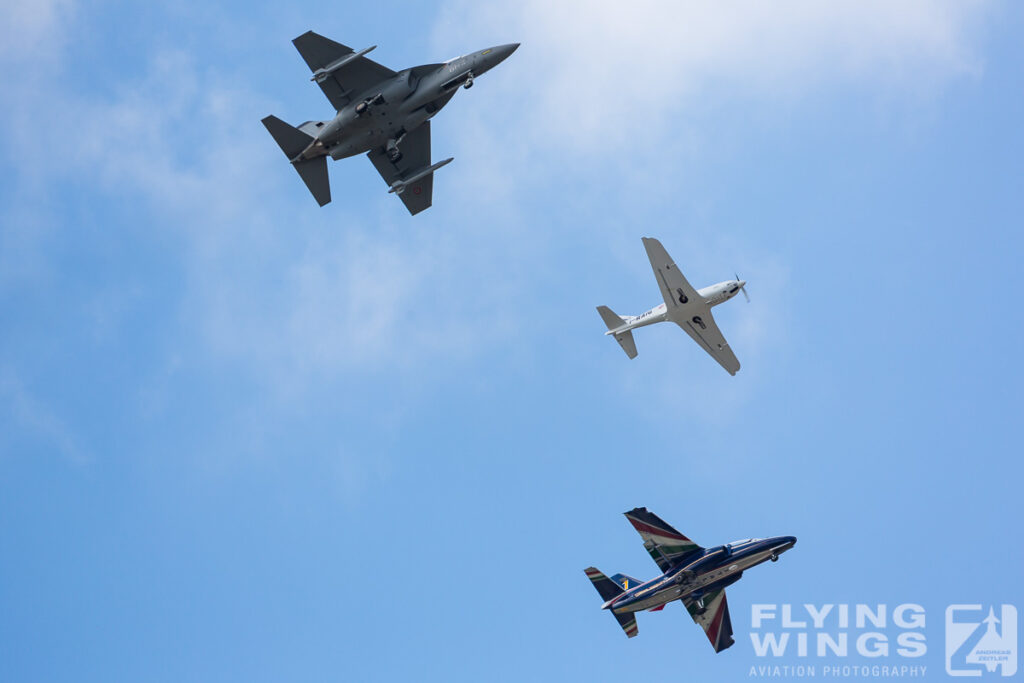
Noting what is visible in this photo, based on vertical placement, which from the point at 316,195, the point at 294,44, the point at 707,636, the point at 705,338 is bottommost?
the point at 707,636

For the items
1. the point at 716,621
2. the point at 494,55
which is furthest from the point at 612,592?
the point at 494,55

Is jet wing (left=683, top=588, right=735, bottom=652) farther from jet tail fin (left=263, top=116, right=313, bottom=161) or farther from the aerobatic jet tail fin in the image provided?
jet tail fin (left=263, top=116, right=313, bottom=161)

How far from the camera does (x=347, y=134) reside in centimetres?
6444

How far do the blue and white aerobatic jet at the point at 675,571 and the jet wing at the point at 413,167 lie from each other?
22.5 meters

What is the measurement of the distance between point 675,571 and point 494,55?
99.2 ft

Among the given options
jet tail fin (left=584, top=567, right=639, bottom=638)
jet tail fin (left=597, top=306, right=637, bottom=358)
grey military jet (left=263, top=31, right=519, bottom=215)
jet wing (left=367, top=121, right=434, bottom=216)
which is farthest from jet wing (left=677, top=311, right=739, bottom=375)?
grey military jet (left=263, top=31, right=519, bottom=215)

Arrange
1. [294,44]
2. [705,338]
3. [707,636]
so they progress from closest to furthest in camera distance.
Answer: [294,44] → [707,636] → [705,338]

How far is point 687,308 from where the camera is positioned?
7056 centimetres

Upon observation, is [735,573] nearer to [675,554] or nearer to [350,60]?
[675,554]

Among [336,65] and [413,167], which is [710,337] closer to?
[413,167]

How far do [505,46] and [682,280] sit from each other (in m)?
17.3

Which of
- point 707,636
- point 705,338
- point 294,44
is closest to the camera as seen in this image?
point 294,44

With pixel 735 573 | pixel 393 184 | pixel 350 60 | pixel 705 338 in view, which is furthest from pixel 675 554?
pixel 350 60

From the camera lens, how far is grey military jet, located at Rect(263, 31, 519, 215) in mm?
62719
